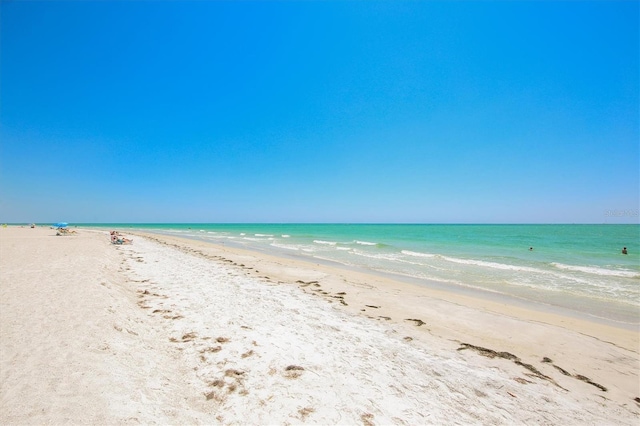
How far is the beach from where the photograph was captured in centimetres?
351

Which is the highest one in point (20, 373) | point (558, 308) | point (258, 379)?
point (20, 373)

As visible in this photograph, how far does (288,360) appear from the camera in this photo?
476cm

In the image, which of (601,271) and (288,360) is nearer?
(288,360)

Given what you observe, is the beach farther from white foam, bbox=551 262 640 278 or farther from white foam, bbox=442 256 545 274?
white foam, bbox=551 262 640 278

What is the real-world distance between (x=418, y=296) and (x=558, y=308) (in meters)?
5.05

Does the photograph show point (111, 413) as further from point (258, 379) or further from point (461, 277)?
point (461, 277)

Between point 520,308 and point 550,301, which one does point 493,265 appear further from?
point 520,308

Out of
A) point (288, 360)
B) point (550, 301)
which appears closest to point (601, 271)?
point (550, 301)

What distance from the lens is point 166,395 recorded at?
3.65 meters

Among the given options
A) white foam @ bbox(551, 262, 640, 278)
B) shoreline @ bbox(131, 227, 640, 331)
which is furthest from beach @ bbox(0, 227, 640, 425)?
white foam @ bbox(551, 262, 640, 278)

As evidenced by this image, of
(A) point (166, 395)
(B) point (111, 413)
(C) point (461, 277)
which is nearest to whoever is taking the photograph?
(B) point (111, 413)

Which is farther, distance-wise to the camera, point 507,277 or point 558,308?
point 507,277

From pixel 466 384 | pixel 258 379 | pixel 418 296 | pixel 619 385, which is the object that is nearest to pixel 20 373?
pixel 258 379

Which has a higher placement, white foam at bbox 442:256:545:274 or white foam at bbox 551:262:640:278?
white foam at bbox 442:256:545:274
